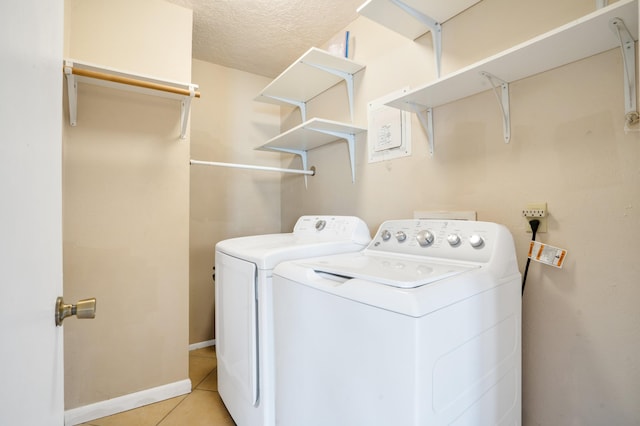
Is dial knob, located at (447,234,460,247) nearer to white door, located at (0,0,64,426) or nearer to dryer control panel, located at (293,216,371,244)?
dryer control panel, located at (293,216,371,244)

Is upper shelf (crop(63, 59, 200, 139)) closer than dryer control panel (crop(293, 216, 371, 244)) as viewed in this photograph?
Yes

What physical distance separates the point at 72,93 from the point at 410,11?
5.73ft

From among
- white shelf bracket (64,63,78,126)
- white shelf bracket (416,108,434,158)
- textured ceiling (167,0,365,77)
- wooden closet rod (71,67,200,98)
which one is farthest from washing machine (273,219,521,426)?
textured ceiling (167,0,365,77)

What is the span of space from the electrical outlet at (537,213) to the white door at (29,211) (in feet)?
4.81

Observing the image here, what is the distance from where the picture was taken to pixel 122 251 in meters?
1.83

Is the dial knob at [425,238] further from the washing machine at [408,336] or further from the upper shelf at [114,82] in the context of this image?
the upper shelf at [114,82]

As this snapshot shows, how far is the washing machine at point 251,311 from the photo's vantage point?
125cm

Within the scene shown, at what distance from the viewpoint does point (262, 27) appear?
7.07 ft

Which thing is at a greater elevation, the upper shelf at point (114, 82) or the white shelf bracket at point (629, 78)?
the upper shelf at point (114, 82)

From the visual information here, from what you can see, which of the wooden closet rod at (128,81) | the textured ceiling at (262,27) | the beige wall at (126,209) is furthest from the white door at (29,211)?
the textured ceiling at (262,27)

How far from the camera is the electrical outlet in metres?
1.17

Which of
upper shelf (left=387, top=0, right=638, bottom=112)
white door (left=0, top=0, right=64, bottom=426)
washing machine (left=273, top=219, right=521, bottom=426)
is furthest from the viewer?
upper shelf (left=387, top=0, right=638, bottom=112)

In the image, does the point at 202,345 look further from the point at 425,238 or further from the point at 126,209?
the point at 425,238

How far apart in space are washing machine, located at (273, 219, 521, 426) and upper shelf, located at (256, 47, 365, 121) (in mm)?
1264
